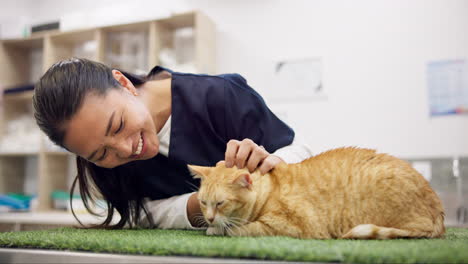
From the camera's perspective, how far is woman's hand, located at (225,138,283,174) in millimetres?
945

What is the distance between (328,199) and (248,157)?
0.75 ft

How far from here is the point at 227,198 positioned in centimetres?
95

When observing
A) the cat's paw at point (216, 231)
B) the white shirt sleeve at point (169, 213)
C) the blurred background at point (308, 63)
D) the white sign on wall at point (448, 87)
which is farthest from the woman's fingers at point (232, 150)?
the white sign on wall at point (448, 87)

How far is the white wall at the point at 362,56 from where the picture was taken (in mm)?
2236

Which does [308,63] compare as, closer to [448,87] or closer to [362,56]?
[362,56]

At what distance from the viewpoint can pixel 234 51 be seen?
271cm

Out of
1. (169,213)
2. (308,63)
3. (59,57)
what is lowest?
(169,213)

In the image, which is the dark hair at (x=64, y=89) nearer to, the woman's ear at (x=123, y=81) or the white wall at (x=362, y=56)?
the woman's ear at (x=123, y=81)

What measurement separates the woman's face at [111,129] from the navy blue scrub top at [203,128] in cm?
19

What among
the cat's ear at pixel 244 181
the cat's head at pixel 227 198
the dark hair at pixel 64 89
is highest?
the dark hair at pixel 64 89

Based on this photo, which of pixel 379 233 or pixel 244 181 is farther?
pixel 244 181

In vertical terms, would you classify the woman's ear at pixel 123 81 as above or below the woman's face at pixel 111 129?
above

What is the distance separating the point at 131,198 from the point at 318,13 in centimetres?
190

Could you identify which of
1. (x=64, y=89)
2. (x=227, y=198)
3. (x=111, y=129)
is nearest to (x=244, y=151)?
(x=227, y=198)
